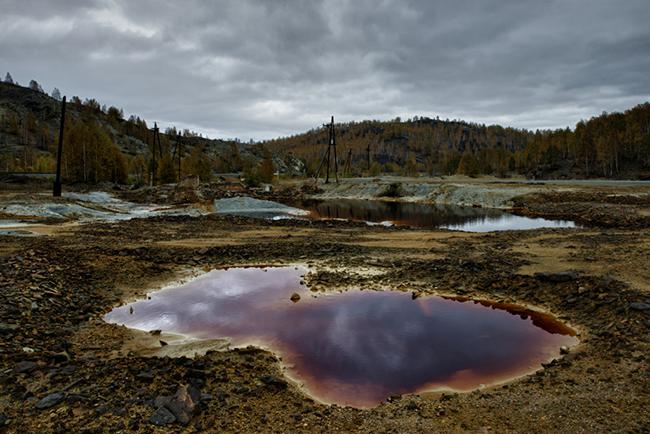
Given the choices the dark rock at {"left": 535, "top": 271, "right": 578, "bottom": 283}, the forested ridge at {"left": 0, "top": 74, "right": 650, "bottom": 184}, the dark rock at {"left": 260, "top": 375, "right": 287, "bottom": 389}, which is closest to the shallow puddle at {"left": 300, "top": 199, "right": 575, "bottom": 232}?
the dark rock at {"left": 535, "top": 271, "right": 578, "bottom": 283}

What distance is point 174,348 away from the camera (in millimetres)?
8773

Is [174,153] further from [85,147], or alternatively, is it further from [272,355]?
[272,355]

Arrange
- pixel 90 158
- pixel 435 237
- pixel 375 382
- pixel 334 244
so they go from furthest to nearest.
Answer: pixel 90 158 < pixel 435 237 < pixel 334 244 < pixel 375 382

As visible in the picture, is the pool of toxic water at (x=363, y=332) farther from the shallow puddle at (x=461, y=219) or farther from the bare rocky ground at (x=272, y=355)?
the shallow puddle at (x=461, y=219)

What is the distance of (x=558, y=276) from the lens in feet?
41.8

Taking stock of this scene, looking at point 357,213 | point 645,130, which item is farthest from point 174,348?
point 645,130

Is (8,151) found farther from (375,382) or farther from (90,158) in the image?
(375,382)

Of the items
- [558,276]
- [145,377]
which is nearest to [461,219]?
[558,276]

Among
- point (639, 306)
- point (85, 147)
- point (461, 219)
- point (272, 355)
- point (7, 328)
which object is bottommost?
point (272, 355)

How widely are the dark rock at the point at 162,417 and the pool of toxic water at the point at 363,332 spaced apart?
2.31 meters

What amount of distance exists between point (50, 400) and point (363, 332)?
632 centimetres

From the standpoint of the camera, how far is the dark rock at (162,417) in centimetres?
568

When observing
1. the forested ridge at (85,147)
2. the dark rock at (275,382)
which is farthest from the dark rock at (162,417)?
the forested ridge at (85,147)

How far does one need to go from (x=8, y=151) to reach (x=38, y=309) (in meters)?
146
